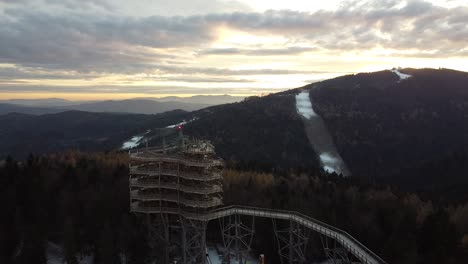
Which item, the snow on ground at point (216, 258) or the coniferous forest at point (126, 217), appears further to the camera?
the snow on ground at point (216, 258)

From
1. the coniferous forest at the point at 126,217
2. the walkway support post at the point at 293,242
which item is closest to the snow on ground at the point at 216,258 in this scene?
the coniferous forest at the point at 126,217

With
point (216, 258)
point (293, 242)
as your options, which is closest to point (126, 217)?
point (216, 258)

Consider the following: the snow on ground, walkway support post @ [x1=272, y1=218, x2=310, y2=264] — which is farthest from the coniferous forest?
walkway support post @ [x1=272, y1=218, x2=310, y2=264]

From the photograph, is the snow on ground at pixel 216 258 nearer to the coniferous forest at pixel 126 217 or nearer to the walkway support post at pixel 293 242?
the coniferous forest at pixel 126 217

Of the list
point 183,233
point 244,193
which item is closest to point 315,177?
point 244,193

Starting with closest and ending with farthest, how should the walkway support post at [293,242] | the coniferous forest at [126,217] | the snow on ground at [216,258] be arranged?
the coniferous forest at [126,217], the walkway support post at [293,242], the snow on ground at [216,258]

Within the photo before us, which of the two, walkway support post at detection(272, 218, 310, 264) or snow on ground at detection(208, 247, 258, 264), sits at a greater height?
walkway support post at detection(272, 218, 310, 264)

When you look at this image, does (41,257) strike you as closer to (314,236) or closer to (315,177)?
(314,236)

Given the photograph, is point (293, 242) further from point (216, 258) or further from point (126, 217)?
point (126, 217)

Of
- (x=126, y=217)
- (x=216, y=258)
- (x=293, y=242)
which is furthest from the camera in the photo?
(x=216, y=258)

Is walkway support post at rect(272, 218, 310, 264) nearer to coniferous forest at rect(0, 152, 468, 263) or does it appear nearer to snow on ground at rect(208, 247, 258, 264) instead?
coniferous forest at rect(0, 152, 468, 263)

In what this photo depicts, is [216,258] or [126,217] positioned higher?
[126,217]

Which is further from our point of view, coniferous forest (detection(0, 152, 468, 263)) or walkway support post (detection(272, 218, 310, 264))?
walkway support post (detection(272, 218, 310, 264))
